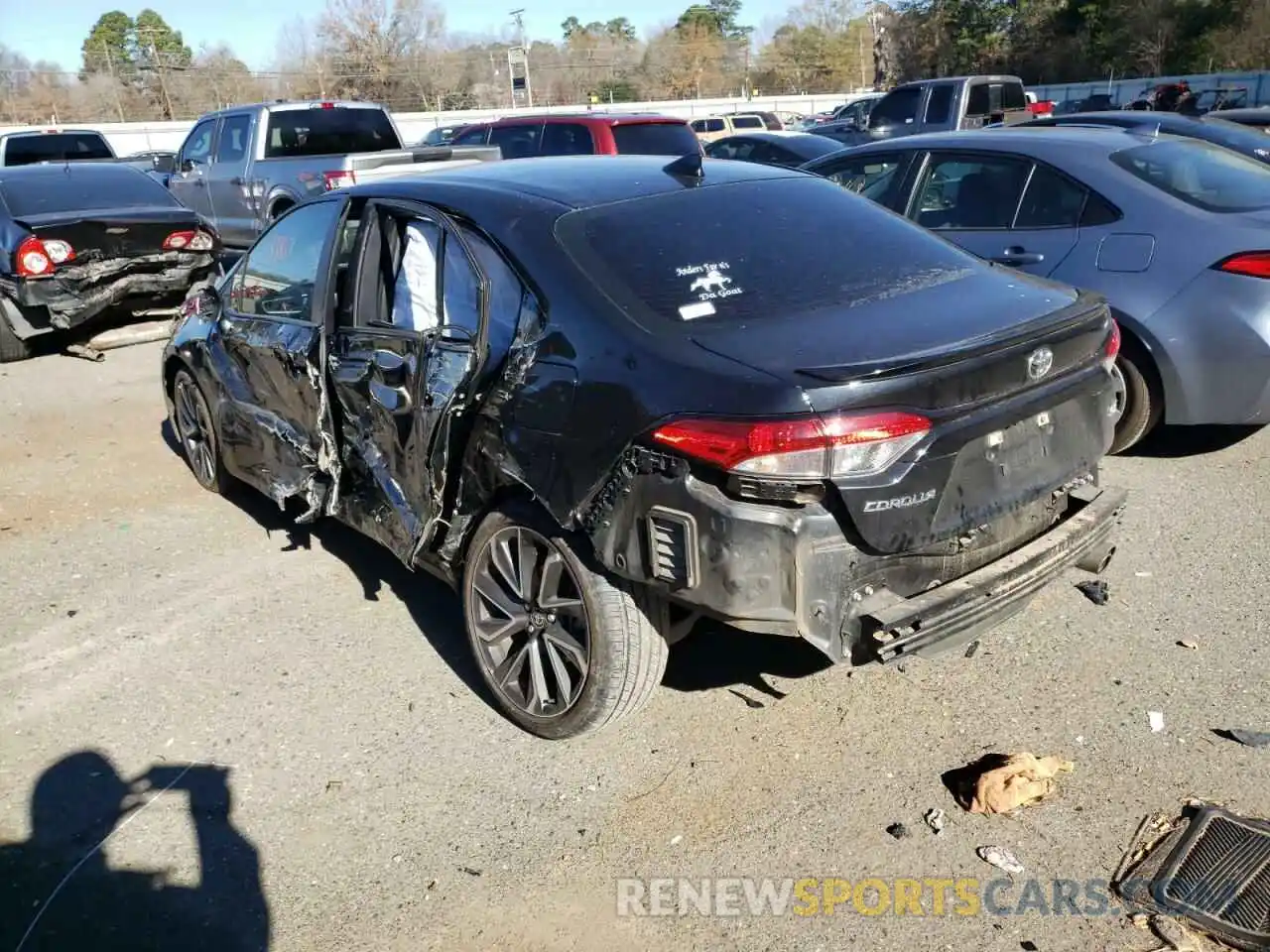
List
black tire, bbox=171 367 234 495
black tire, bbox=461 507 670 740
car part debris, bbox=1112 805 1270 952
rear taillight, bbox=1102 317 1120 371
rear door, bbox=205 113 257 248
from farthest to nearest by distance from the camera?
rear door, bbox=205 113 257 248
black tire, bbox=171 367 234 495
rear taillight, bbox=1102 317 1120 371
black tire, bbox=461 507 670 740
car part debris, bbox=1112 805 1270 952

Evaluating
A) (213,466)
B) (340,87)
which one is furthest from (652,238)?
(340,87)

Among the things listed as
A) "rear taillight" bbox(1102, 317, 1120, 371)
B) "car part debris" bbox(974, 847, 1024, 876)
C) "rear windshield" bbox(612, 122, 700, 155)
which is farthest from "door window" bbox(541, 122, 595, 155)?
"car part debris" bbox(974, 847, 1024, 876)

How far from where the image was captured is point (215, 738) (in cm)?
358

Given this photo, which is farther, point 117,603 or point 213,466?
point 213,466

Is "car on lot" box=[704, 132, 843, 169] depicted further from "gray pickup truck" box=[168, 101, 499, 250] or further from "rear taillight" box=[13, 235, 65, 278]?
"rear taillight" box=[13, 235, 65, 278]

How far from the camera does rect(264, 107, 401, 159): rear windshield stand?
12320mm

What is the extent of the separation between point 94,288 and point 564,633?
7394mm

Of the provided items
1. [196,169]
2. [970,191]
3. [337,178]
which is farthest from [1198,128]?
[196,169]

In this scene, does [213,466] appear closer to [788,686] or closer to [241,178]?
[788,686]

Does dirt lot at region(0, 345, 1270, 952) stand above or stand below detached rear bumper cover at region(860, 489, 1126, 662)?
below

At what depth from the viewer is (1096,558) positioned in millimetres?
3543

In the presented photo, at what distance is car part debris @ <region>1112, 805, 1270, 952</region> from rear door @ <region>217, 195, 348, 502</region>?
10.5 ft

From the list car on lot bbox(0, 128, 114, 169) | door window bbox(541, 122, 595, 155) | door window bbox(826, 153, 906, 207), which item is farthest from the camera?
car on lot bbox(0, 128, 114, 169)

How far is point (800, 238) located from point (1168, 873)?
7.17 ft
